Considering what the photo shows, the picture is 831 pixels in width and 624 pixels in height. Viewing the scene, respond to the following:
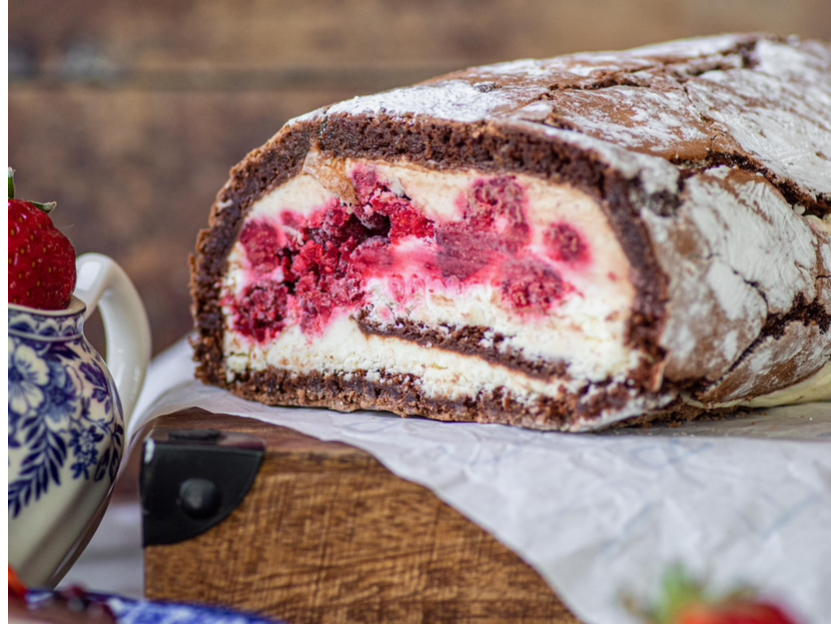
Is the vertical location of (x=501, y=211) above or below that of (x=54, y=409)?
above

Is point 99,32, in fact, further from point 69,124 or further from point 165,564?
point 165,564

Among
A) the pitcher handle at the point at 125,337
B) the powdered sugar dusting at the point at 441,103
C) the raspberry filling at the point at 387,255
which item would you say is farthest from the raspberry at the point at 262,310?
the powdered sugar dusting at the point at 441,103

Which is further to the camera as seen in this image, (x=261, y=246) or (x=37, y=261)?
(x=261, y=246)

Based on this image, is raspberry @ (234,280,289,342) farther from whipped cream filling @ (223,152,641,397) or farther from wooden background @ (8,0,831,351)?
wooden background @ (8,0,831,351)

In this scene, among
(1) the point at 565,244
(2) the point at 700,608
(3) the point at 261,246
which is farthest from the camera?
(3) the point at 261,246

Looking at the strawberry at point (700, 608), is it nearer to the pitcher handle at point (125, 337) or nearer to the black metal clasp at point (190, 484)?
the black metal clasp at point (190, 484)

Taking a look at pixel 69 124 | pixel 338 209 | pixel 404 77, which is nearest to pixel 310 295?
pixel 338 209

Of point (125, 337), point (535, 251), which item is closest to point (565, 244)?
point (535, 251)

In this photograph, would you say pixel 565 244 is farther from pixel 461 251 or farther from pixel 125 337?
pixel 125 337

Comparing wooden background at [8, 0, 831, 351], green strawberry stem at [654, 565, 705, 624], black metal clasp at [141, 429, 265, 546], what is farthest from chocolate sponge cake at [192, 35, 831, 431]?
wooden background at [8, 0, 831, 351]
